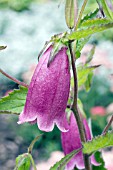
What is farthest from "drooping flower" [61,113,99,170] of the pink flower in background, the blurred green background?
the pink flower in background

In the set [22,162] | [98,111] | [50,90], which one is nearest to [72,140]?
[22,162]

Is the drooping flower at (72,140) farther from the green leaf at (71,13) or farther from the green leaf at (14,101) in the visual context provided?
the green leaf at (71,13)

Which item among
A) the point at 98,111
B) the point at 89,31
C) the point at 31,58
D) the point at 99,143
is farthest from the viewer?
the point at 31,58

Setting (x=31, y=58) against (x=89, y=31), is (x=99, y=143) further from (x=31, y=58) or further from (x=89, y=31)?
(x=31, y=58)

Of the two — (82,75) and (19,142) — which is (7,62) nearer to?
(19,142)

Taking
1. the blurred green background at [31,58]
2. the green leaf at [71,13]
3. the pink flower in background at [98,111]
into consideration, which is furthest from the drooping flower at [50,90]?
the pink flower in background at [98,111]

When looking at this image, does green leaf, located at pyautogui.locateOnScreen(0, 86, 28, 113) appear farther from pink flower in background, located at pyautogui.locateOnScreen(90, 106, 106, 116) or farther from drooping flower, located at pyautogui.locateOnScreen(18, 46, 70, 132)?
pink flower in background, located at pyautogui.locateOnScreen(90, 106, 106, 116)
